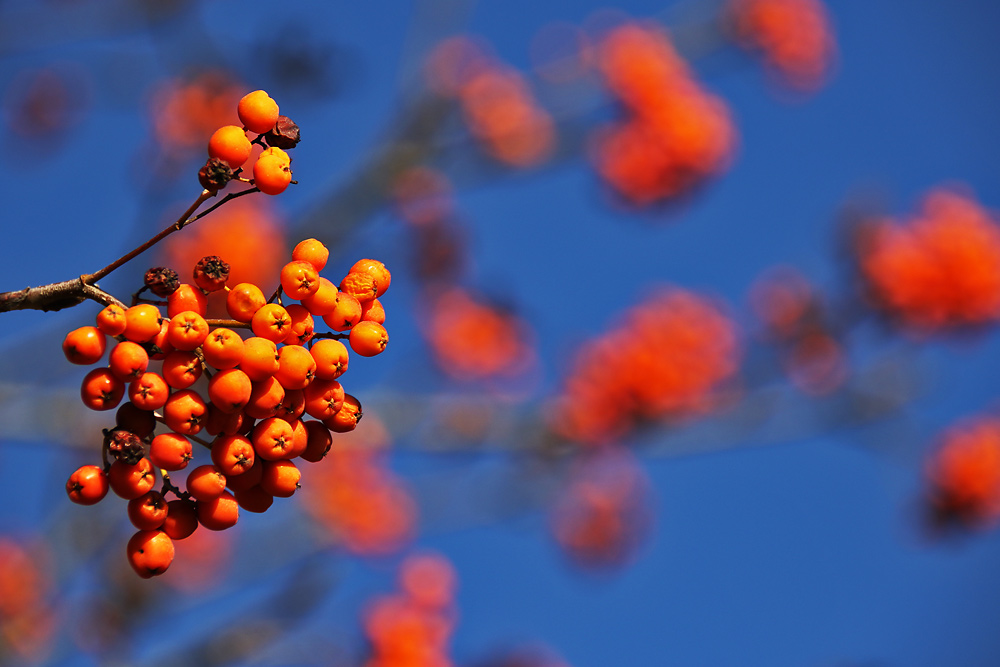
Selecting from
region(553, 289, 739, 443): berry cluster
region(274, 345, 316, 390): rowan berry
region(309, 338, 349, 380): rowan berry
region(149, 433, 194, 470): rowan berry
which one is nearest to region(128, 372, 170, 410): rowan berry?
region(149, 433, 194, 470): rowan berry

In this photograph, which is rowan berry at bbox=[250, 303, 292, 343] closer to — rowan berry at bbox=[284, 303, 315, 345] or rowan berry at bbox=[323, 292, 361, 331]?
rowan berry at bbox=[284, 303, 315, 345]

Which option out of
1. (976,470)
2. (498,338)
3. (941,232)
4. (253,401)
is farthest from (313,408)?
(976,470)

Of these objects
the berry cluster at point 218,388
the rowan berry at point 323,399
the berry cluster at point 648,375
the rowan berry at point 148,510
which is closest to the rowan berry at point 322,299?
the berry cluster at point 218,388

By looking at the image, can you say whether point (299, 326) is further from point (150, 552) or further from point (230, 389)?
point (150, 552)

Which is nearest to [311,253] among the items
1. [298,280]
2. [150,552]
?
[298,280]

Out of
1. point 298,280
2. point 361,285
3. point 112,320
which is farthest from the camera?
point 361,285

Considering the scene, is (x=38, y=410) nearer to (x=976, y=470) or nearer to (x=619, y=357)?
(x=619, y=357)
